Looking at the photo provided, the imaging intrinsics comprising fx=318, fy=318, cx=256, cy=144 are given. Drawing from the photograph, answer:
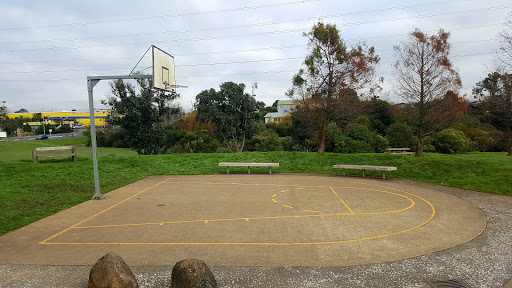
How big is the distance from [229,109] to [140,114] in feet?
26.5

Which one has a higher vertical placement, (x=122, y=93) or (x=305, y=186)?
(x=122, y=93)

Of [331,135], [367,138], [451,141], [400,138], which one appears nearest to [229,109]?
[331,135]

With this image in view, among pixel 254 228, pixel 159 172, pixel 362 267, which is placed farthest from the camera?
pixel 159 172

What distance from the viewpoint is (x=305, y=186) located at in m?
14.0

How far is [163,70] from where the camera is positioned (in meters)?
13.5

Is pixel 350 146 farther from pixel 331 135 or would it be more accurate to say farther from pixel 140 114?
pixel 140 114

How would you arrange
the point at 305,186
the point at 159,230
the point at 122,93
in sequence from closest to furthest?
the point at 159,230 < the point at 305,186 < the point at 122,93

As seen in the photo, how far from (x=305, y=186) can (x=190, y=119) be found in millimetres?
33188

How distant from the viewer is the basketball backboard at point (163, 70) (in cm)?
1275

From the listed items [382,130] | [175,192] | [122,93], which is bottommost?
[175,192]

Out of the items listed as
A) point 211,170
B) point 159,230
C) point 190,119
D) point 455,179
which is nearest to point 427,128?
point 455,179

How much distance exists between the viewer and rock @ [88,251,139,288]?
4715 mm

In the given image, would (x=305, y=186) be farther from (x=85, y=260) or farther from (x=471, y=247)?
(x=85, y=260)

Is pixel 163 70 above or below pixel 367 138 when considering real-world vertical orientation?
above
